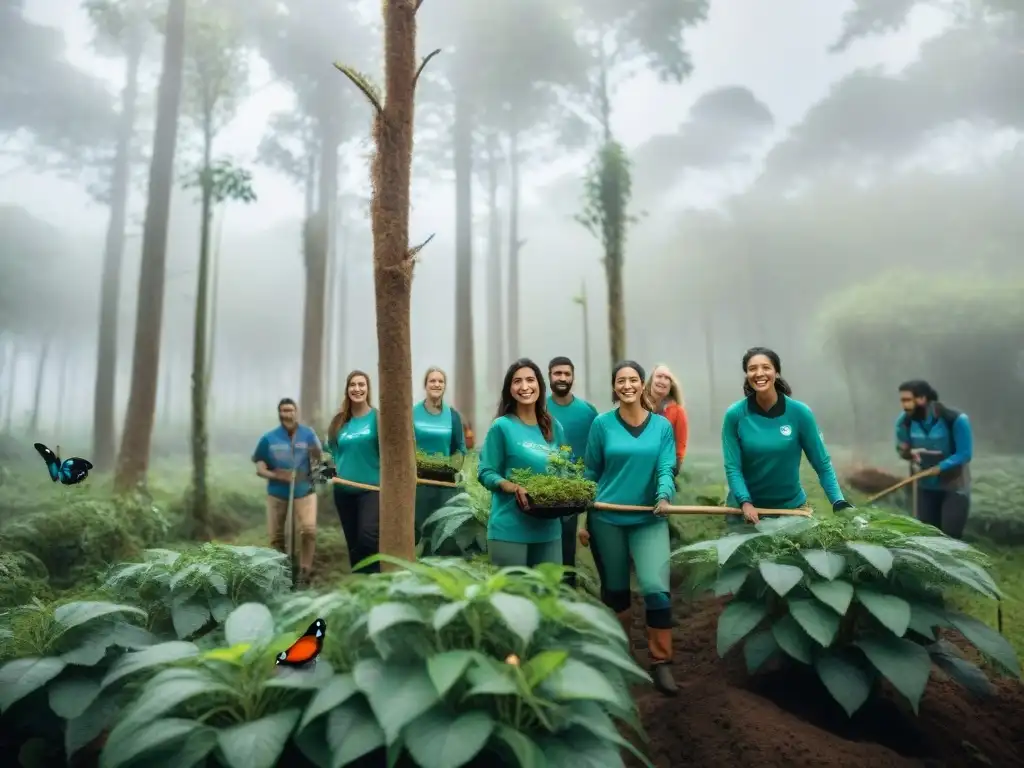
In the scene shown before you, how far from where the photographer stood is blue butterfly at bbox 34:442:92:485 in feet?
7.45

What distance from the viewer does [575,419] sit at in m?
3.87

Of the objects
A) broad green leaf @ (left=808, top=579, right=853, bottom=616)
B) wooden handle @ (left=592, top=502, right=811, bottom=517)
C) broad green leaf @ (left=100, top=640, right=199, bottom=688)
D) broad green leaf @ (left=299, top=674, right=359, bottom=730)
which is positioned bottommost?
broad green leaf @ (left=299, top=674, right=359, bottom=730)

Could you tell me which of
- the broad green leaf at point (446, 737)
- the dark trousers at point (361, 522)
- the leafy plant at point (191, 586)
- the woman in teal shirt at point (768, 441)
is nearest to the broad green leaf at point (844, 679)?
the woman in teal shirt at point (768, 441)

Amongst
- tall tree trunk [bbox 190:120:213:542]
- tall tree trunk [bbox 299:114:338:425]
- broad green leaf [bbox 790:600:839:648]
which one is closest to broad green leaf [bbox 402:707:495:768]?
broad green leaf [bbox 790:600:839:648]

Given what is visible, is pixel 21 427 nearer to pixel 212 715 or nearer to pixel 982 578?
pixel 212 715

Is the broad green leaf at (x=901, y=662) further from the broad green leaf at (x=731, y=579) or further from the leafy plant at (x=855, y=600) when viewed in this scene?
the broad green leaf at (x=731, y=579)

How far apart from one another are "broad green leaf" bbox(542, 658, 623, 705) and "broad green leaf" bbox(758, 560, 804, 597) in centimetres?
95

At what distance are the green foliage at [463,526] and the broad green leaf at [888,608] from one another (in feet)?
7.74

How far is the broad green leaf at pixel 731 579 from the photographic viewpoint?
2574 millimetres

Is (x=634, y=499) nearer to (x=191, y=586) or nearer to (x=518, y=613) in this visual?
(x=518, y=613)

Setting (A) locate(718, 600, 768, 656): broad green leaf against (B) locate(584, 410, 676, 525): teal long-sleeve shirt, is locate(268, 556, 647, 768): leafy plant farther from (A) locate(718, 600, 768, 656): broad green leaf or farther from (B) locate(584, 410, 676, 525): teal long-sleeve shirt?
(B) locate(584, 410, 676, 525): teal long-sleeve shirt

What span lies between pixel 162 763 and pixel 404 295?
7.04ft

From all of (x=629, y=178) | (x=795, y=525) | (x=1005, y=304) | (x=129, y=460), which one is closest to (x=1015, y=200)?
(x=1005, y=304)

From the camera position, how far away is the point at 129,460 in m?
7.98
